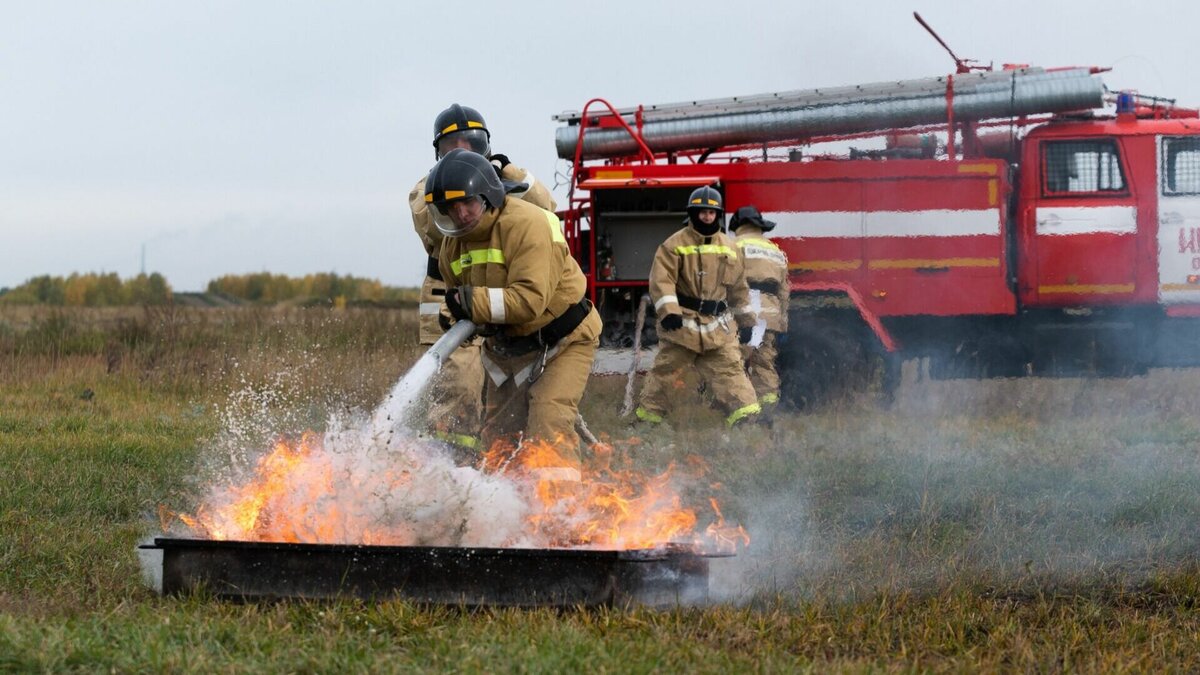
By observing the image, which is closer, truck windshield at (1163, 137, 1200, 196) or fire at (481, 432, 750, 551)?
fire at (481, 432, 750, 551)

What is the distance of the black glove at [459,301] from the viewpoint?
18.6 ft

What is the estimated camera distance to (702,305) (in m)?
10.4

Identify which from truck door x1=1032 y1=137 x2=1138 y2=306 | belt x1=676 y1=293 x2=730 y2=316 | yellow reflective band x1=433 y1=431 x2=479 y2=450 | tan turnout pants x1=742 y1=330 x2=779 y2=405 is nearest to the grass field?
tan turnout pants x1=742 y1=330 x2=779 y2=405

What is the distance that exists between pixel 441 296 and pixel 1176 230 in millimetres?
7322

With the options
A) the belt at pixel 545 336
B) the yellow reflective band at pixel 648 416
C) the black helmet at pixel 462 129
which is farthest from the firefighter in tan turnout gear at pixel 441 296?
the yellow reflective band at pixel 648 416

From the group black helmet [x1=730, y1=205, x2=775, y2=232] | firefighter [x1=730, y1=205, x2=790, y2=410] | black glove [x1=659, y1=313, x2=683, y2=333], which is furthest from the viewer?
black helmet [x1=730, y1=205, x2=775, y2=232]

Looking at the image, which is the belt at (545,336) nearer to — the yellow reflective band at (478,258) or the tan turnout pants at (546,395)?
the tan turnout pants at (546,395)

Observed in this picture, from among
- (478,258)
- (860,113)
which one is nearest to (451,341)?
(478,258)

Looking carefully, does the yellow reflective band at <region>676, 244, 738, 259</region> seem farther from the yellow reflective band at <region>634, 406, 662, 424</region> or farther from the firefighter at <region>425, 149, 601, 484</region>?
the firefighter at <region>425, 149, 601, 484</region>

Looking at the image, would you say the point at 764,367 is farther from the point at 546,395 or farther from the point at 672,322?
the point at 546,395

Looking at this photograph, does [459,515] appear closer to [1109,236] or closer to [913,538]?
[913,538]

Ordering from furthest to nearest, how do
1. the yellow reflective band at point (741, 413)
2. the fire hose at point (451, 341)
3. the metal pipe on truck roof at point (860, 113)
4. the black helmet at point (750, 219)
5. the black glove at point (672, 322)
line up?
the metal pipe on truck roof at point (860, 113)
the black helmet at point (750, 219)
the black glove at point (672, 322)
the yellow reflective band at point (741, 413)
the fire hose at point (451, 341)

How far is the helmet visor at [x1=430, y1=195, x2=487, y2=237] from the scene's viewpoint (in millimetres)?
5711

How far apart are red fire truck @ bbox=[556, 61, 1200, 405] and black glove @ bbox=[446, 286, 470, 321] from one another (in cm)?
656
